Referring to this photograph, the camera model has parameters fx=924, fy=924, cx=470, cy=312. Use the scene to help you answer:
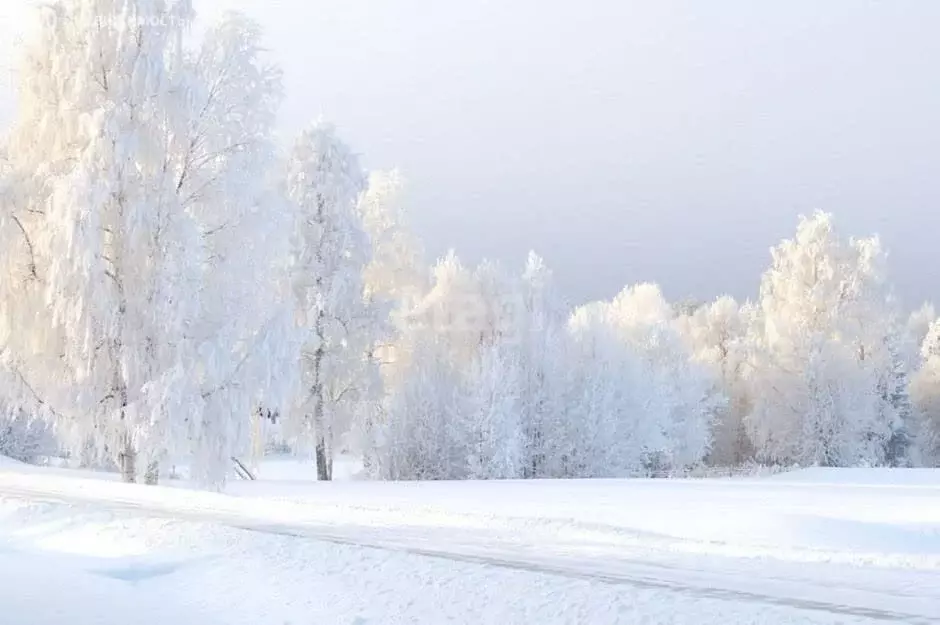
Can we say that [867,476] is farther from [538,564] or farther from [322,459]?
[538,564]

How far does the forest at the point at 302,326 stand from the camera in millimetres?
18719

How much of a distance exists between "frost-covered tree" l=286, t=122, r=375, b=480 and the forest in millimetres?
73

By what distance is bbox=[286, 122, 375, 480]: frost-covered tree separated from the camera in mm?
29188

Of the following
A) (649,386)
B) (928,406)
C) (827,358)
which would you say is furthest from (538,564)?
(928,406)

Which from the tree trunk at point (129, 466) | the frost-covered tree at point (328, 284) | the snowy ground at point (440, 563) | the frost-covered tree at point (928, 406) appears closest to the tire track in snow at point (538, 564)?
the snowy ground at point (440, 563)

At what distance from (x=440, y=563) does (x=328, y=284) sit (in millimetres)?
20280

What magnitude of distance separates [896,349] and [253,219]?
34516 millimetres

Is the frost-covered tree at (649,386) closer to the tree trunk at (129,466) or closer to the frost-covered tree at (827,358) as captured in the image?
the frost-covered tree at (827,358)

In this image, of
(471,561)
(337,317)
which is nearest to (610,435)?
(337,317)

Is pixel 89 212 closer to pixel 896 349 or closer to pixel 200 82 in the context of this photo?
pixel 200 82

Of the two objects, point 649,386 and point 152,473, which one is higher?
point 649,386

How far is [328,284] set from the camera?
29.2m

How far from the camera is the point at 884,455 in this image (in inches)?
1658

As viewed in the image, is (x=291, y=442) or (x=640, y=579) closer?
(x=640, y=579)
